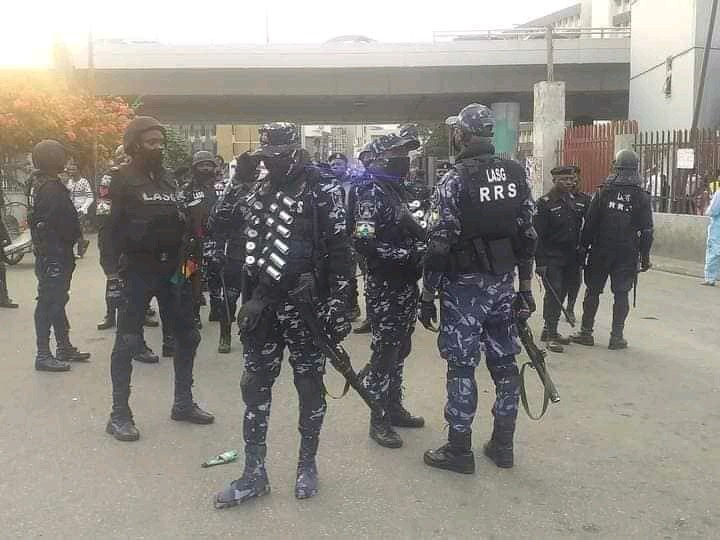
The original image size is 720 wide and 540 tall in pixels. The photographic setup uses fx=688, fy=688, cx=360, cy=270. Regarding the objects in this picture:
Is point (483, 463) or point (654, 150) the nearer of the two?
point (483, 463)

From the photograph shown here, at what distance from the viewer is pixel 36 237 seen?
571 centimetres

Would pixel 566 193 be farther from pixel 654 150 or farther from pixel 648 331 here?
pixel 654 150

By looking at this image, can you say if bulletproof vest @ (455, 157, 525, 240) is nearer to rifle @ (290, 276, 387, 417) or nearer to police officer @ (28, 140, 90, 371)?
rifle @ (290, 276, 387, 417)

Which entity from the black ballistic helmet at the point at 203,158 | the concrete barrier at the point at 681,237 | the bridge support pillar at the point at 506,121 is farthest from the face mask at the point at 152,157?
the bridge support pillar at the point at 506,121

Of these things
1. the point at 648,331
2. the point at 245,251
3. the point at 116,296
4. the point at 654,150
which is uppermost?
the point at 654,150

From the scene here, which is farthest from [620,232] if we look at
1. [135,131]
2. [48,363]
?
[48,363]

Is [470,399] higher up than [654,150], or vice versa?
[654,150]

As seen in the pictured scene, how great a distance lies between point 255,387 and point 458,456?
1.20 meters

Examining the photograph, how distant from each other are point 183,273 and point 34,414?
1.47 metres

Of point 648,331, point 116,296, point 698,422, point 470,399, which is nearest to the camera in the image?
point 470,399

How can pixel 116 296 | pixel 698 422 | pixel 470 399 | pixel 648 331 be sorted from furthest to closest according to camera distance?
1. pixel 648 331
2. pixel 698 422
3. pixel 116 296
4. pixel 470 399

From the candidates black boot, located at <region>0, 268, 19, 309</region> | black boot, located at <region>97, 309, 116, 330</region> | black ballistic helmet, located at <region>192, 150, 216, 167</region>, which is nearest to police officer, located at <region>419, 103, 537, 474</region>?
black ballistic helmet, located at <region>192, 150, 216, 167</region>

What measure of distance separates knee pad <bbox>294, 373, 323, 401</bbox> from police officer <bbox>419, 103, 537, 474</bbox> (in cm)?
74

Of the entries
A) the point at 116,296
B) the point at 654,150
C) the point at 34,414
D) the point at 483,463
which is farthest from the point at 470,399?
the point at 654,150
